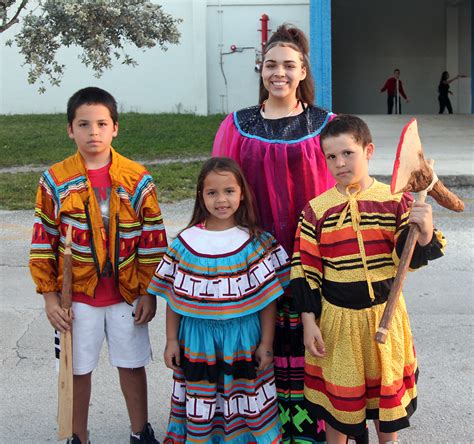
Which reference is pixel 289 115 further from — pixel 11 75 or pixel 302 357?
pixel 11 75

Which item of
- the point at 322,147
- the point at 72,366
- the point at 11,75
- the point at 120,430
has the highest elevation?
the point at 11,75

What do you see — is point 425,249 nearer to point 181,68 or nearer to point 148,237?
point 148,237

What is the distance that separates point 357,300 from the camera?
104 inches

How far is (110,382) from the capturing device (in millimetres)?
4047

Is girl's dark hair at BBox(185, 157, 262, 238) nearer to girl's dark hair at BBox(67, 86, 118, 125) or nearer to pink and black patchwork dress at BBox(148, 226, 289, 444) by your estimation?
pink and black patchwork dress at BBox(148, 226, 289, 444)

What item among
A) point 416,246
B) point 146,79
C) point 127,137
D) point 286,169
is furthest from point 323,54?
point 416,246

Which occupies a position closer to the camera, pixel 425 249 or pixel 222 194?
pixel 425 249

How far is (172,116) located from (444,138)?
710cm

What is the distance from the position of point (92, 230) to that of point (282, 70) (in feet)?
3.41

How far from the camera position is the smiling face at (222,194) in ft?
9.37

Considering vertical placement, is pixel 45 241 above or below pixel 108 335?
above

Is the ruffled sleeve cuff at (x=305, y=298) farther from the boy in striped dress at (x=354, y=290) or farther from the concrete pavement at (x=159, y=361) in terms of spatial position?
the concrete pavement at (x=159, y=361)

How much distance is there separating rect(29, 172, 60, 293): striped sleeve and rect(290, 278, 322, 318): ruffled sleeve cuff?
3.35 feet

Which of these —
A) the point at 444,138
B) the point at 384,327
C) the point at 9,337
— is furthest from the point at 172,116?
the point at 384,327
